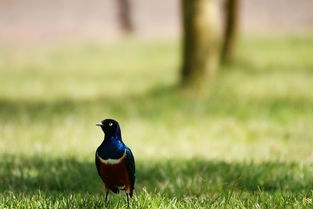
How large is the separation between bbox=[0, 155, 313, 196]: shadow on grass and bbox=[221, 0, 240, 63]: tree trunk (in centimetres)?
1062

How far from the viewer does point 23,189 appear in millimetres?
4816

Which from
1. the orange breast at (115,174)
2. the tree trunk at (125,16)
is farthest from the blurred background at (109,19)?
the orange breast at (115,174)

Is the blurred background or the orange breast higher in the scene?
the orange breast

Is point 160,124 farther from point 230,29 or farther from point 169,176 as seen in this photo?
point 230,29

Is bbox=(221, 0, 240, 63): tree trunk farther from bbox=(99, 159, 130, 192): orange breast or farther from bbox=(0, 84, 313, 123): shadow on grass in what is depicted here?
bbox=(99, 159, 130, 192): orange breast

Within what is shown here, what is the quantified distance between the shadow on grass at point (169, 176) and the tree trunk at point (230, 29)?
34.9 feet

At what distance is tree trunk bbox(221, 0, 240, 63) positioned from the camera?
1644 cm

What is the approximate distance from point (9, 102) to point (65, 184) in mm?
7344

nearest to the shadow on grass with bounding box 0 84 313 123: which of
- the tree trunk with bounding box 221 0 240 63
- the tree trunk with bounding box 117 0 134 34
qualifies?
the tree trunk with bounding box 221 0 240 63

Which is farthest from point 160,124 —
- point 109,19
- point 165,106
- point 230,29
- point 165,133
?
point 109,19

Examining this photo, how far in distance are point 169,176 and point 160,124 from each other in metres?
3.78

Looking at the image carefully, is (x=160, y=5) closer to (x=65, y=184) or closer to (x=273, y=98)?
(x=273, y=98)

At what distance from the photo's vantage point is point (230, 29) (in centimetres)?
1645

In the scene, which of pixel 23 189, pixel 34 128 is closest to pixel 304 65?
pixel 34 128
